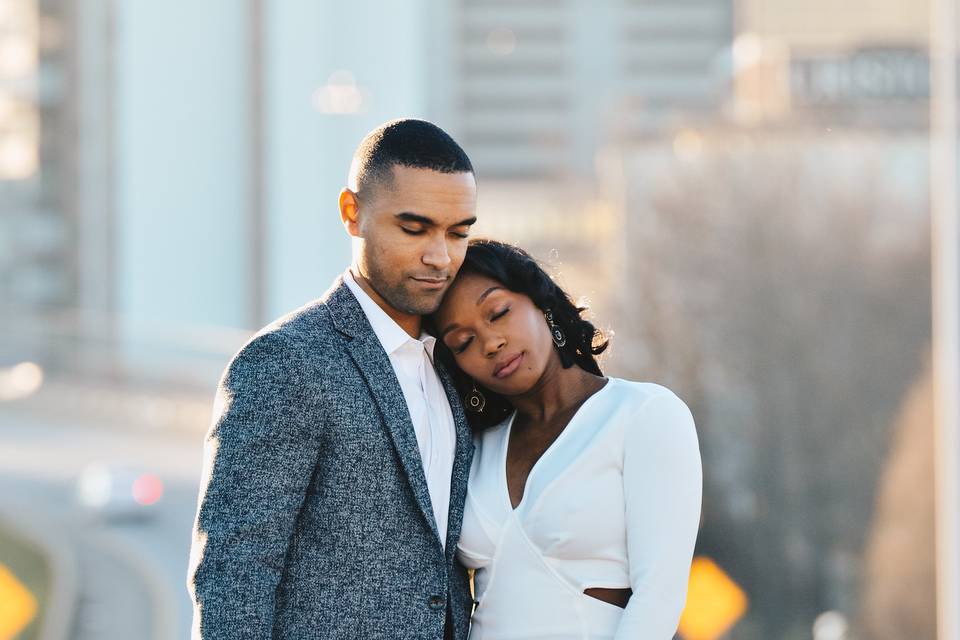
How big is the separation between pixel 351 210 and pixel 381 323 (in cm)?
22

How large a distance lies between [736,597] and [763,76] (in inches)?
1157

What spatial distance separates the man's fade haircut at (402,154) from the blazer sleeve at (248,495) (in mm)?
392

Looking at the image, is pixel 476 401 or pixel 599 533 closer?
pixel 599 533

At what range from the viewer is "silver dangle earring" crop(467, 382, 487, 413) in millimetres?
3273

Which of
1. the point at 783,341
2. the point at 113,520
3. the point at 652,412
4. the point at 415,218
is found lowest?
the point at 113,520

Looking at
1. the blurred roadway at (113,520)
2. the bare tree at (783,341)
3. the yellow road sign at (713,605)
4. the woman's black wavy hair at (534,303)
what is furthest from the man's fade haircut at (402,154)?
the bare tree at (783,341)

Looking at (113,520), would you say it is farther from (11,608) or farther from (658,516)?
(658,516)

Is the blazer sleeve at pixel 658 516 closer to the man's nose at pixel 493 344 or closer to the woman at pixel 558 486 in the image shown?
the woman at pixel 558 486

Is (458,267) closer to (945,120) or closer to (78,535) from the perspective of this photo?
(945,120)

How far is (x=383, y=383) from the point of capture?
2984mm

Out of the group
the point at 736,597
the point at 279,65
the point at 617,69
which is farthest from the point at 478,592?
the point at 617,69

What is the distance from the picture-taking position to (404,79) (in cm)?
4112

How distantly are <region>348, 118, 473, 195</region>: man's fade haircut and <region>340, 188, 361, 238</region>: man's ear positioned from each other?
0.02 meters

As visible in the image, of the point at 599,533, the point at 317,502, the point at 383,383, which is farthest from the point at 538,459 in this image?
the point at 317,502
